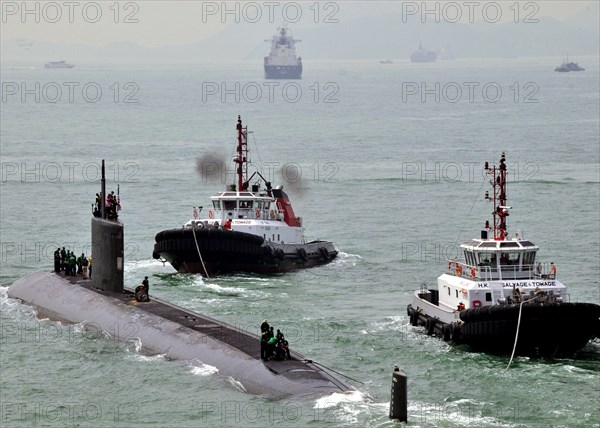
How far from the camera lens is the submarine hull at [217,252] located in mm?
56094

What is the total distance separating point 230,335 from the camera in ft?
125

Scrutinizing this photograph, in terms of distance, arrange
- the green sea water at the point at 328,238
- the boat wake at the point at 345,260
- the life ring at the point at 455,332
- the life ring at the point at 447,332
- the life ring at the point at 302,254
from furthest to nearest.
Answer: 1. the boat wake at the point at 345,260
2. the life ring at the point at 302,254
3. the life ring at the point at 447,332
4. the life ring at the point at 455,332
5. the green sea water at the point at 328,238

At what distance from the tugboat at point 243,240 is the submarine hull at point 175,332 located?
7.25m

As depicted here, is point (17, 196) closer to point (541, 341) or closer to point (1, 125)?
point (541, 341)

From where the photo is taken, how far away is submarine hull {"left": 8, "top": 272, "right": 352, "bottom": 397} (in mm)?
32938

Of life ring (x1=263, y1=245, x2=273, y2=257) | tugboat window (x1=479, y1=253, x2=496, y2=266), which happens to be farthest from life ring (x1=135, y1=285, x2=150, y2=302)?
life ring (x1=263, y1=245, x2=273, y2=257)

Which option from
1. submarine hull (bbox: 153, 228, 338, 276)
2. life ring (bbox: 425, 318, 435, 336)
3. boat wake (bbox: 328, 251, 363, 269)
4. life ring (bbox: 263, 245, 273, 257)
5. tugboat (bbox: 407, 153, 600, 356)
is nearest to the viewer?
tugboat (bbox: 407, 153, 600, 356)

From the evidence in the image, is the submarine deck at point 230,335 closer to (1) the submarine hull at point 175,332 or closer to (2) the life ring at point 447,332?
(1) the submarine hull at point 175,332

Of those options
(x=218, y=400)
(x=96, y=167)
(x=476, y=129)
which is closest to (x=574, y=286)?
(x=218, y=400)

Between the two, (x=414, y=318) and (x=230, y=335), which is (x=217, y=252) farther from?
(x=230, y=335)

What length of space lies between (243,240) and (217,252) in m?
1.23

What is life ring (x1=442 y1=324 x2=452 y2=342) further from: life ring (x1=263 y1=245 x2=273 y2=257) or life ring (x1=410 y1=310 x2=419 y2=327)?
life ring (x1=263 y1=245 x2=273 y2=257)

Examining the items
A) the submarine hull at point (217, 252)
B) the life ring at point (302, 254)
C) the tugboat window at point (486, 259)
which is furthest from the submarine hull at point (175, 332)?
the life ring at point (302, 254)

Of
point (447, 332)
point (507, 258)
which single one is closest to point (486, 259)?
point (507, 258)
